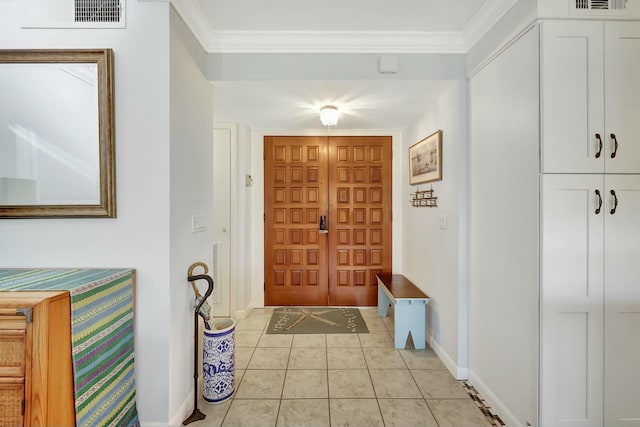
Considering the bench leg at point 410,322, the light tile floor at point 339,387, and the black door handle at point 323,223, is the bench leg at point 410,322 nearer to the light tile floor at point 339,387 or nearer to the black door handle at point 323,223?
the light tile floor at point 339,387

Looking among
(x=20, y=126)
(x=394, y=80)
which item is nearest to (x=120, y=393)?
(x=20, y=126)

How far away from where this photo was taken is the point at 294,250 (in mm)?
3812

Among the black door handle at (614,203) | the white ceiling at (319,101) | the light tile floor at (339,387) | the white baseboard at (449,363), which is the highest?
the white ceiling at (319,101)

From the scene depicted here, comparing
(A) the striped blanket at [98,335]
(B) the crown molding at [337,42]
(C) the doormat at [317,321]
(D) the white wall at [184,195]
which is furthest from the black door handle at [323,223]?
(A) the striped blanket at [98,335]

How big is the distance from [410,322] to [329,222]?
1588 mm

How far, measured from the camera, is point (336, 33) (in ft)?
7.04

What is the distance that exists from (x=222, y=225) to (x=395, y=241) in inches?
86.1

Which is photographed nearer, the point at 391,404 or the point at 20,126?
the point at 20,126

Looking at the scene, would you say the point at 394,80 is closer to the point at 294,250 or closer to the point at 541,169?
the point at 541,169

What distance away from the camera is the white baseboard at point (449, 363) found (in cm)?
221

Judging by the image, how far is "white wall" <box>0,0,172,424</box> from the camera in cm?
162

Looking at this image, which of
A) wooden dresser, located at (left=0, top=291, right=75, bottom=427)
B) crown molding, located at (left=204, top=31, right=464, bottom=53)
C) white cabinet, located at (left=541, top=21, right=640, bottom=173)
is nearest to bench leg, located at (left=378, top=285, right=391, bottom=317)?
white cabinet, located at (left=541, top=21, right=640, bottom=173)

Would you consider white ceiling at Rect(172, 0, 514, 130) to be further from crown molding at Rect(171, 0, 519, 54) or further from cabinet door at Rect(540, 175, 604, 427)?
cabinet door at Rect(540, 175, 604, 427)

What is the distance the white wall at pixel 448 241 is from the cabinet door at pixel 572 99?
29.0 inches
